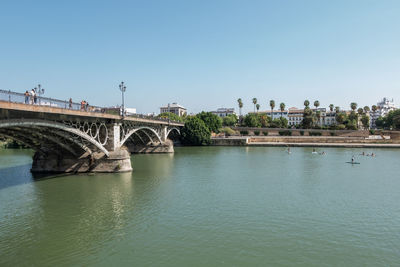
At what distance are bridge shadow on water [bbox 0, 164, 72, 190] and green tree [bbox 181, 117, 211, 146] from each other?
143ft

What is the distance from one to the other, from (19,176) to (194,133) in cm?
4721

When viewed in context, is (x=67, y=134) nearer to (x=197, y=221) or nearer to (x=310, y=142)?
(x=197, y=221)

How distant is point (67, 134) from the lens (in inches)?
1043

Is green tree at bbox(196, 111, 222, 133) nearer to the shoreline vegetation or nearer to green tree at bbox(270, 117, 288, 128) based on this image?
the shoreline vegetation

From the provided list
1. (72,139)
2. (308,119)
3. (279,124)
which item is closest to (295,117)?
(279,124)

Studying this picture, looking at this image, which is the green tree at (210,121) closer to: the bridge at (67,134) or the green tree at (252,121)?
the green tree at (252,121)

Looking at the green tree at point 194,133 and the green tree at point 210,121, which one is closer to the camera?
the green tree at point 194,133

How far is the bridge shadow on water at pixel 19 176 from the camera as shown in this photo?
2660 centimetres

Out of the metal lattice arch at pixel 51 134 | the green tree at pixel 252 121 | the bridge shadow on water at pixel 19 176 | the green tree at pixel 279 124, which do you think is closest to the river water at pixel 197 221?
the bridge shadow on water at pixel 19 176

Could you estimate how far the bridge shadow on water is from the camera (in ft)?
87.3

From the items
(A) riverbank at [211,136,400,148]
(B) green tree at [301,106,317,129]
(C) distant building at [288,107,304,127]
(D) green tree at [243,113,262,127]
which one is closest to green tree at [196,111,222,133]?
(A) riverbank at [211,136,400,148]

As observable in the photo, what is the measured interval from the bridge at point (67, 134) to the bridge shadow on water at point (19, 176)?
122cm

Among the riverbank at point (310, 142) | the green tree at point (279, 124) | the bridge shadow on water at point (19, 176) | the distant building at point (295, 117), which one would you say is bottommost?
the bridge shadow on water at point (19, 176)

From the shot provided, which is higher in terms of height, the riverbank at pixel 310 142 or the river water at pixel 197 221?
the riverbank at pixel 310 142
